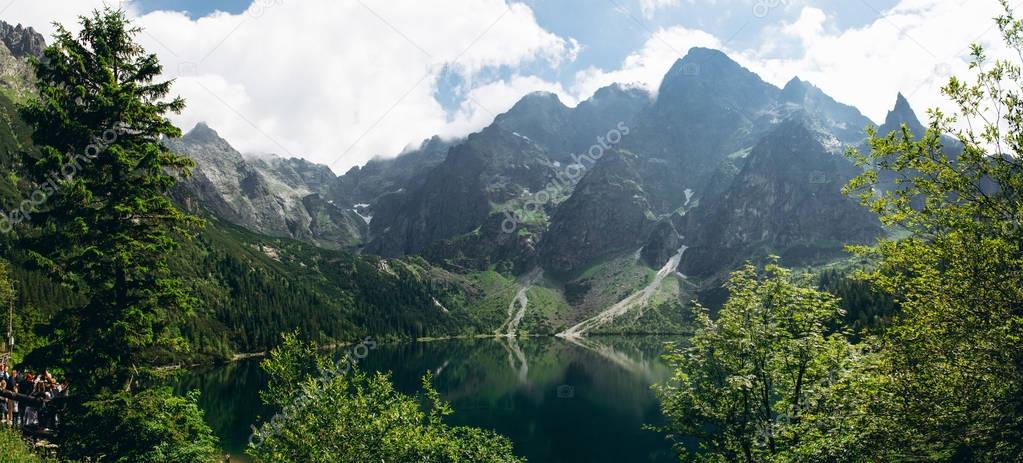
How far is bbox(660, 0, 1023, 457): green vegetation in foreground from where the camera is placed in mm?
11336

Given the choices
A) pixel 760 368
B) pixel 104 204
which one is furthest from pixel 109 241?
pixel 760 368

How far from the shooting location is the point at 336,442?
66.6ft

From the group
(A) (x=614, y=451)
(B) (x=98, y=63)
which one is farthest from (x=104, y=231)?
(A) (x=614, y=451)

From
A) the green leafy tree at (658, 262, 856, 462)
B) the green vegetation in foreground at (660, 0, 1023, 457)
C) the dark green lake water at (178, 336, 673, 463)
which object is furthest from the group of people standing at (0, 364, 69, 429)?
the green vegetation in foreground at (660, 0, 1023, 457)

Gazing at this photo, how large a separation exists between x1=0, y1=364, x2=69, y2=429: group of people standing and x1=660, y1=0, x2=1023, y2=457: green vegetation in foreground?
2790 centimetres

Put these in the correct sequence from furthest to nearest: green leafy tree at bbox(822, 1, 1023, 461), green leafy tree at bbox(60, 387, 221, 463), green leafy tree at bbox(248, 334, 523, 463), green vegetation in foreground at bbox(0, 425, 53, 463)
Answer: green leafy tree at bbox(248, 334, 523, 463) < green leafy tree at bbox(60, 387, 221, 463) < green vegetation in foreground at bbox(0, 425, 53, 463) < green leafy tree at bbox(822, 1, 1023, 461)

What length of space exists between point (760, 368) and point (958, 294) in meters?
6.46

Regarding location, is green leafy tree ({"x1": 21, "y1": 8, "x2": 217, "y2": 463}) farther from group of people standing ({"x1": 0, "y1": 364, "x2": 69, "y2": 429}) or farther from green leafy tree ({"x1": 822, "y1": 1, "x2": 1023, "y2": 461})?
green leafy tree ({"x1": 822, "y1": 1, "x2": 1023, "y2": 461})

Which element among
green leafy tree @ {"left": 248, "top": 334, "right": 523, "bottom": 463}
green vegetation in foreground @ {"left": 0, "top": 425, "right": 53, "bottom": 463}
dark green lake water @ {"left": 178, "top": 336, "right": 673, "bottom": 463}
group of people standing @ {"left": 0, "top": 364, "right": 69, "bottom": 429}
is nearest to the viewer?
green vegetation in foreground @ {"left": 0, "top": 425, "right": 53, "bottom": 463}

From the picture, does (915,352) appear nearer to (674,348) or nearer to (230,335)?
(674,348)

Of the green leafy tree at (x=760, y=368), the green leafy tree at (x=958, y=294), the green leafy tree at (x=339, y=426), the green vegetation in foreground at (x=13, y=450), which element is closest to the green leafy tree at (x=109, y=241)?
the green vegetation in foreground at (x=13, y=450)

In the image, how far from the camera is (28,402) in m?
22.8

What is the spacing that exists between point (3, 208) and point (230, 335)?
79.5 m

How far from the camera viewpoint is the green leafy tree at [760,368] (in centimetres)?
1661
